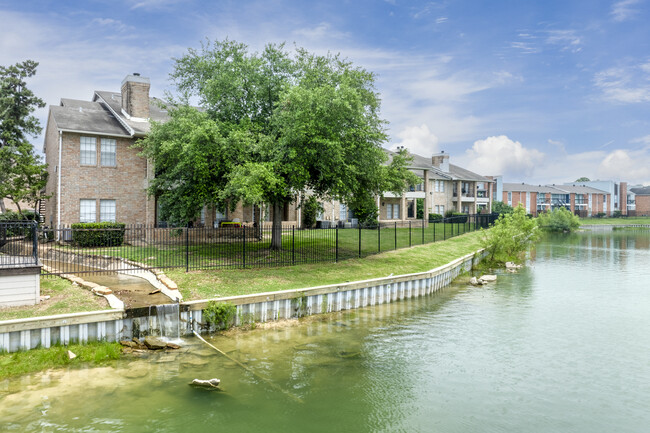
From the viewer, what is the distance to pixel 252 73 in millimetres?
22188

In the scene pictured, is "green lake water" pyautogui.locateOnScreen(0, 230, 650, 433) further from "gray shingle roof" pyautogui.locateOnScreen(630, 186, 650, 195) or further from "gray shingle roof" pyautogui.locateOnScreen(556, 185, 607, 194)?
"gray shingle roof" pyautogui.locateOnScreen(630, 186, 650, 195)

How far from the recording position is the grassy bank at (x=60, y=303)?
482 inches

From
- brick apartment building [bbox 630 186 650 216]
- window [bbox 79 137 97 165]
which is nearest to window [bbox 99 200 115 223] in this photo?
window [bbox 79 137 97 165]

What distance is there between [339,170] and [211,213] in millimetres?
15707

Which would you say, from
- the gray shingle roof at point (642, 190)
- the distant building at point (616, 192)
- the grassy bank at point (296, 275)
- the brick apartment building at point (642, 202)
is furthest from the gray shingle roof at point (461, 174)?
the gray shingle roof at point (642, 190)

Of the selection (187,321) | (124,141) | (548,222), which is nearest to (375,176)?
(187,321)

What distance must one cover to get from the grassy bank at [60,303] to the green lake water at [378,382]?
2102 mm

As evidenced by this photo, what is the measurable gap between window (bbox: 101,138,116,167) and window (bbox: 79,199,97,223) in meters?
2.55

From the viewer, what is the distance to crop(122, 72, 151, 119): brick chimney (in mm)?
31328

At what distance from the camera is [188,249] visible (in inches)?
868

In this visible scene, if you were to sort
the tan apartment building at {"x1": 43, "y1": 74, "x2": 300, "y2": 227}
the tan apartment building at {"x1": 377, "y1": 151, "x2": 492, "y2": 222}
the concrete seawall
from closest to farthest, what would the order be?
the concrete seawall → the tan apartment building at {"x1": 43, "y1": 74, "x2": 300, "y2": 227} → the tan apartment building at {"x1": 377, "y1": 151, "x2": 492, "y2": 222}

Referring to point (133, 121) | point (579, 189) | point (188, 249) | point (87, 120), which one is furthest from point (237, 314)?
point (579, 189)

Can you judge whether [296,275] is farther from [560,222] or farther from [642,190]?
[642,190]

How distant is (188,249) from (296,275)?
6.02 meters
